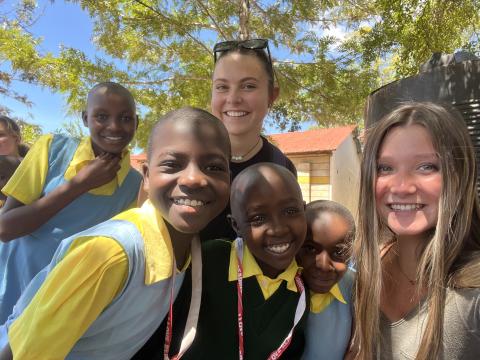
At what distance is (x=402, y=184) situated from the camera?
5.24ft

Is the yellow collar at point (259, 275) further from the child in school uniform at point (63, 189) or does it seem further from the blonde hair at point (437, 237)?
the child in school uniform at point (63, 189)

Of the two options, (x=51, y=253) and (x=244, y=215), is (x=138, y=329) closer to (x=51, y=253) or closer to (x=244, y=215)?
(x=244, y=215)

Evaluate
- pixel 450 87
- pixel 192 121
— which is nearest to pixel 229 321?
pixel 192 121

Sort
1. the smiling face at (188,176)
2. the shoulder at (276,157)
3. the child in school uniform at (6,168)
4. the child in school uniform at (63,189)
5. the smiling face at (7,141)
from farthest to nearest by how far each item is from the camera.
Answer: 1. the smiling face at (7,141)
2. the child in school uniform at (6,168)
3. the shoulder at (276,157)
4. the child in school uniform at (63,189)
5. the smiling face at (188,176)

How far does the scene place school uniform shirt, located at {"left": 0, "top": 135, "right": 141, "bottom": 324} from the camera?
6.76 feet

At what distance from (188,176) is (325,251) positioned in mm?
769

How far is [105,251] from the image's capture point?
3.88 ft

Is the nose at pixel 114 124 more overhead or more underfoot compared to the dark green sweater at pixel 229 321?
more overhead

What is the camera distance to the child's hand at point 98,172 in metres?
2.06

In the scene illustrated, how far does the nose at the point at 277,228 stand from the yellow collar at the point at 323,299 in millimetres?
326

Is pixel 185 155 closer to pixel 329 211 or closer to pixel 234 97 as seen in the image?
pixel 329 211

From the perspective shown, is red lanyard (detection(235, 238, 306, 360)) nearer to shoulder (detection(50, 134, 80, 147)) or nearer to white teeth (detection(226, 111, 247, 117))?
white teeth (detection(226, 111, 247, 117))

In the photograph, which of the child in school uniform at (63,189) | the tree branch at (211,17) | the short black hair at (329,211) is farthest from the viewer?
the tree branch at (211,17)

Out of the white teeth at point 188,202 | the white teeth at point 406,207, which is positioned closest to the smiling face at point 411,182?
the white teeth at point 406,207
